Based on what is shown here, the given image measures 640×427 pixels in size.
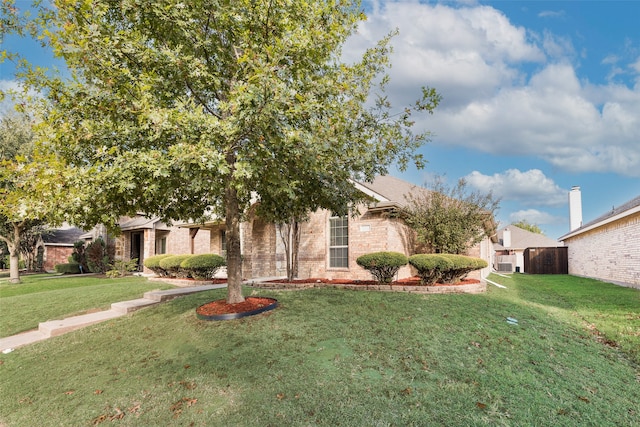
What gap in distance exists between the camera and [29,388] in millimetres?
4934

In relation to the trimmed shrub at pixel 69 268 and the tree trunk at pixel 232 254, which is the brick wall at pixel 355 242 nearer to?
A: the tree trunk at pixel 232 254

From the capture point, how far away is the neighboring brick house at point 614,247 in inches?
554

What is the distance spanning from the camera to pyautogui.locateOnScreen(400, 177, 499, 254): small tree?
12.3 meters

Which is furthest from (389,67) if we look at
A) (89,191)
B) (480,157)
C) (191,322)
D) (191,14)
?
(480,157)

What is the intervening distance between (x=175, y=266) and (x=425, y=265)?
1119 cm

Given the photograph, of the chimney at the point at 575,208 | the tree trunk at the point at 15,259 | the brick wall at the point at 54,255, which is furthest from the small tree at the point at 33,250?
the chimney at the point at 575,208

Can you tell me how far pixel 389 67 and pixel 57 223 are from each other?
744 cm

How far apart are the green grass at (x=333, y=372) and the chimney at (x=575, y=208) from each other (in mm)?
26578

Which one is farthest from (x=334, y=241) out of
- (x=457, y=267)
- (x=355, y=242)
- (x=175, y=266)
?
(x=175, y=266)

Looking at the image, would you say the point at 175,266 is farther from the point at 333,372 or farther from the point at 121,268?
the point at 333,372

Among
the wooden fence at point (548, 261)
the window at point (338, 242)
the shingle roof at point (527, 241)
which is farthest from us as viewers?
the shingle roof at point (527, 241)

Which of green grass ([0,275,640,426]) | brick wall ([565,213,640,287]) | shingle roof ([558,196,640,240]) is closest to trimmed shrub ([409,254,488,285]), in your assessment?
green grass ([0,275,640,426])

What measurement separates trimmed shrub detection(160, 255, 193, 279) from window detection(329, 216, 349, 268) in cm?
652

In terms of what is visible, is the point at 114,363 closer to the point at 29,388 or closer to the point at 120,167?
the point at 29,388
